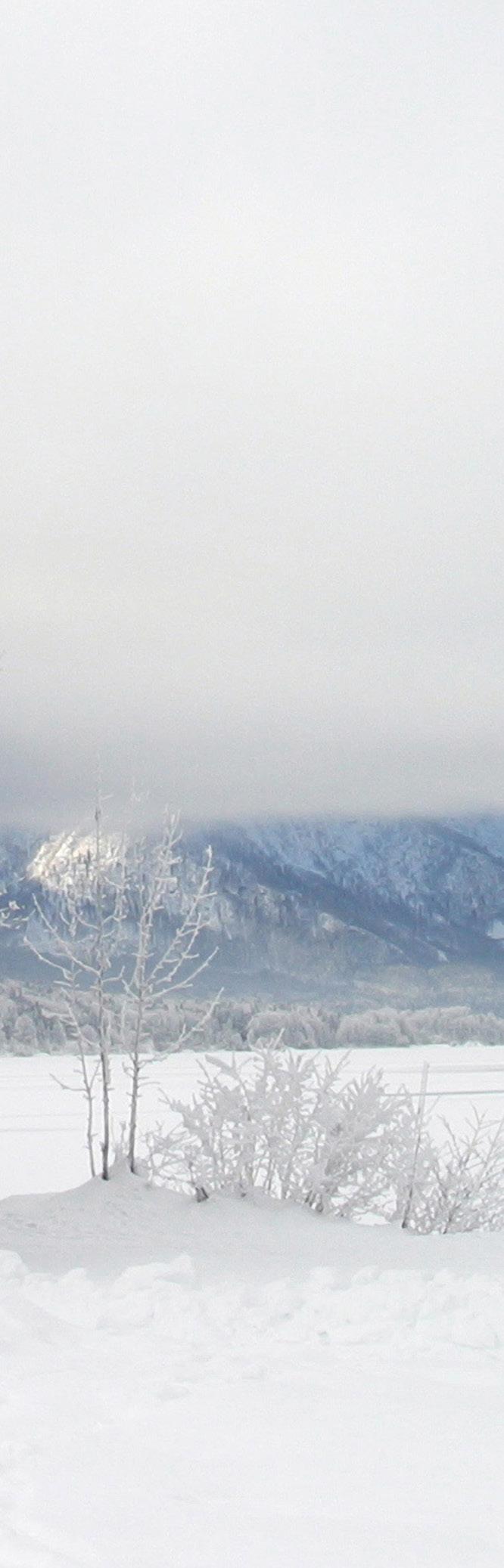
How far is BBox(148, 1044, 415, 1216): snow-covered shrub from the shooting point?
37.0 feet

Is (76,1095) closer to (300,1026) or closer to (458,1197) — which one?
(300,1026)

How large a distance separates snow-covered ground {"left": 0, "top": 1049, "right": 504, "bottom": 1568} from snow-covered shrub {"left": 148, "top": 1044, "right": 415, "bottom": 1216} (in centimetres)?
39

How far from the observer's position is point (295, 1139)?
11.3 metres

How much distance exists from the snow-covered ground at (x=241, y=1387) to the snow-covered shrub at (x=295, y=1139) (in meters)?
0.39

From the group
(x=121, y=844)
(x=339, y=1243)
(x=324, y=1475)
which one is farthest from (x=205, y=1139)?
(x=324, y=1475)

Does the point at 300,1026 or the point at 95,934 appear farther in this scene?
the point at 300,1026

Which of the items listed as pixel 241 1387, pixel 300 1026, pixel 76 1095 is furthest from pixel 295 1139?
pixel 300 1026

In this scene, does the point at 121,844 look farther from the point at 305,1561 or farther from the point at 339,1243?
the point at 305,1561

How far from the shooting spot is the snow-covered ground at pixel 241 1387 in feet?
16.1

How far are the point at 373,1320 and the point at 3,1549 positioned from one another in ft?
13.0

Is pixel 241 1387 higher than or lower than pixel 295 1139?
lower

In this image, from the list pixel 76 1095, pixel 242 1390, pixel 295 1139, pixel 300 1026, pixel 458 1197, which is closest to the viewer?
pixel 242 1390

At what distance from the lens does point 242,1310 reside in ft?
Result: 27.6

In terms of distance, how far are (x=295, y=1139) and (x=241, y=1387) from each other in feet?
14.6
